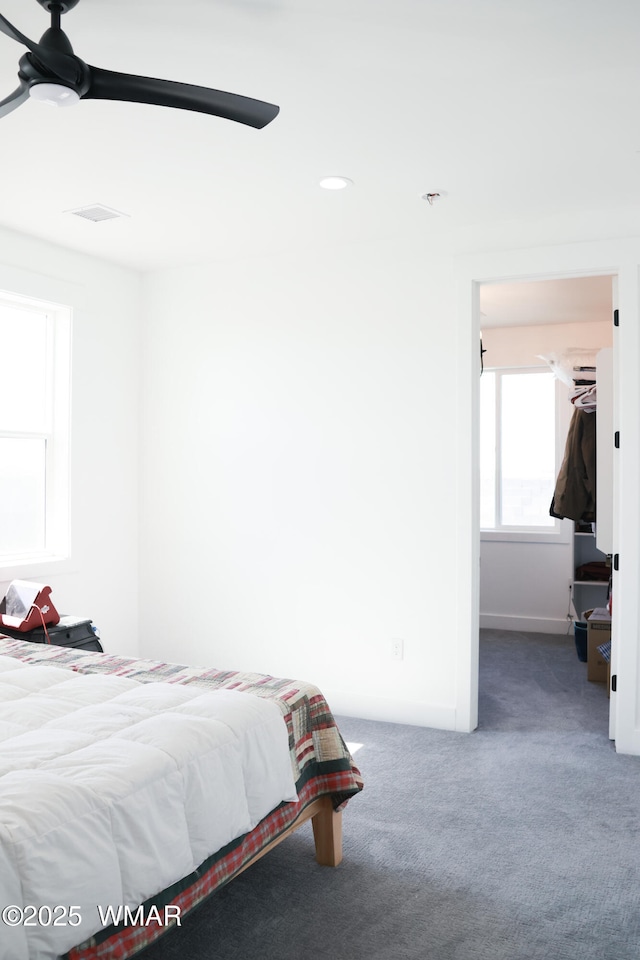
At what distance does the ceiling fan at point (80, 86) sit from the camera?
1794 millimetres

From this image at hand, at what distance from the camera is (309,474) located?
4.29m

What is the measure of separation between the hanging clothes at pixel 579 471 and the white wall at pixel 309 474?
73.7 inches

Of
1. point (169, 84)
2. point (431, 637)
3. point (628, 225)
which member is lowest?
point (431, 637)

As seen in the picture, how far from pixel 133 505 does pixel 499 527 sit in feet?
10.5

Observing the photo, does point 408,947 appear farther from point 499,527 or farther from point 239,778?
point 499,527

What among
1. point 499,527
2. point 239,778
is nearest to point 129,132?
point 239,778

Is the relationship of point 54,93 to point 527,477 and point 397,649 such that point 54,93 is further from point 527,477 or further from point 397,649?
point 527,477

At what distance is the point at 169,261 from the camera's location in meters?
4.55

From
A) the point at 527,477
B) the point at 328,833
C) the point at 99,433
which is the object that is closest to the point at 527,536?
the point at 527,477

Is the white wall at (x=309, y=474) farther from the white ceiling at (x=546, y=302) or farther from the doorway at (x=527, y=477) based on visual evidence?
the doorway at (x=527, y=477)

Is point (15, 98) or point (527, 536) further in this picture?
point (527, 536)

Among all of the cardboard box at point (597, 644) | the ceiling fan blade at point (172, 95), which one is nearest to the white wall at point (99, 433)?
the ceiling fan blade at point (172, 95)

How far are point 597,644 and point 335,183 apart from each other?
125 inches

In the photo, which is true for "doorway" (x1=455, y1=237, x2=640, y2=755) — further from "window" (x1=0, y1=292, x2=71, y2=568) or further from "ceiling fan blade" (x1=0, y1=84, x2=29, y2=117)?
"ceiling fan blade" (x1=0, y1=84, x2=29, y2=117)
